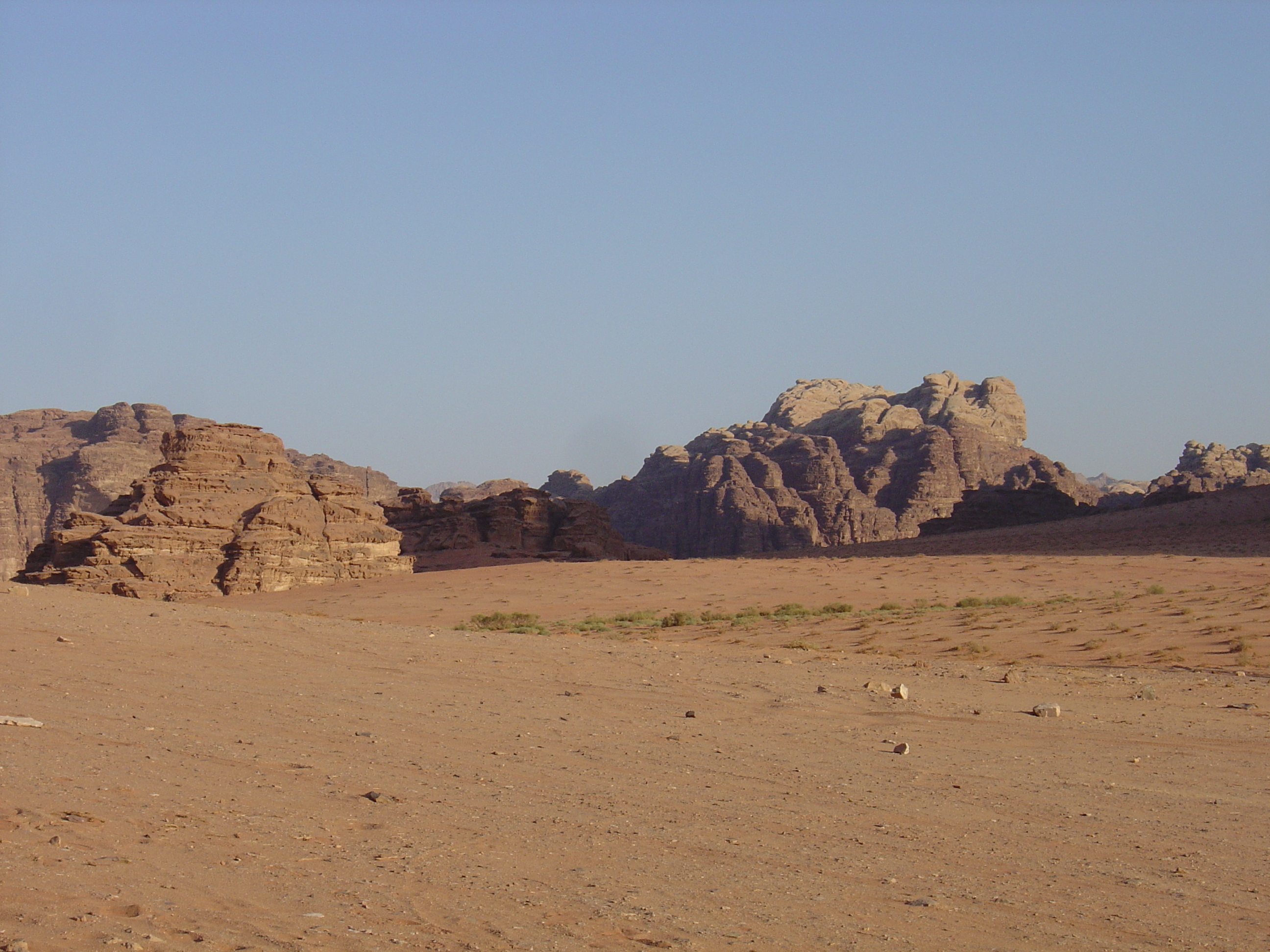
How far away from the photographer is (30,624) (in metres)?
12.6

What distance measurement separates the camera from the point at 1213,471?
2904 inches

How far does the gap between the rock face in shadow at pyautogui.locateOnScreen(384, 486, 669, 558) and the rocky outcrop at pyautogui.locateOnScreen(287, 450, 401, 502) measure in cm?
2161

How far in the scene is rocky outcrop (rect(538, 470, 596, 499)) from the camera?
92812 mm

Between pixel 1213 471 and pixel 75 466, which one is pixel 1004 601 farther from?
pixel 1213 471

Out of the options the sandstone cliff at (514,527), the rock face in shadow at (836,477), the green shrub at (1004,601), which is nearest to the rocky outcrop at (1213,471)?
the rock face in shadow at (836,477)

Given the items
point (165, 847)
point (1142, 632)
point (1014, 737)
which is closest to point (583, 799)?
point (165, 847)

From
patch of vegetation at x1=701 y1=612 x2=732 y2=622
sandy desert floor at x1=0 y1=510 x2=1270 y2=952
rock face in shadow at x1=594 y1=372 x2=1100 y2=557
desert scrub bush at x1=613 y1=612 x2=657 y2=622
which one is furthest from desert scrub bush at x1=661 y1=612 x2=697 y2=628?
rock face in shadow at x1=594 y1=372 x2=1100 y2=557

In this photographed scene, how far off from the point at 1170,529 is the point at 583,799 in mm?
41501

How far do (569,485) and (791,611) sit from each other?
72.8m

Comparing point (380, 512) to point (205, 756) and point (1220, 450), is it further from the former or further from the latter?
point (1220, 450)

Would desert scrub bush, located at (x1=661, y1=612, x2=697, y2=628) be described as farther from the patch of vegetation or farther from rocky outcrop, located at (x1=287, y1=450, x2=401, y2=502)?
rocky outcrop, located at (x1=287, y1=450, x2=401, y2=502)

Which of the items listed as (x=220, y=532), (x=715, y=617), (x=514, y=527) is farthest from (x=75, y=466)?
(x=715, y=617)

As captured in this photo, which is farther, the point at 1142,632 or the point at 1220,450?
the point at 1220,450

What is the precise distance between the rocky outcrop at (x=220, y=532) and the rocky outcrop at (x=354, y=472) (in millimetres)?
39803
